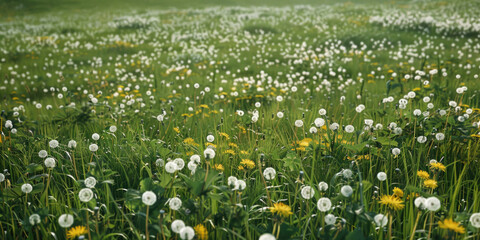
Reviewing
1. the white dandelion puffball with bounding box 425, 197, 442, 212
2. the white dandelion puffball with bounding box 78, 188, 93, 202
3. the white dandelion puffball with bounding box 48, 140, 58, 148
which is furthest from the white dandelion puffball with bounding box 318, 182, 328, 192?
the white dandelion puffball with bounding box 48, 140, 58, 148

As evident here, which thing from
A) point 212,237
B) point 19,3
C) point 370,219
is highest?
point 19,3

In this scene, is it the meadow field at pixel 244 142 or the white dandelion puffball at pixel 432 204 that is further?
the meadow field at pixel 244 142

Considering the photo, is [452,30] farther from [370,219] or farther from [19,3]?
[19,3]

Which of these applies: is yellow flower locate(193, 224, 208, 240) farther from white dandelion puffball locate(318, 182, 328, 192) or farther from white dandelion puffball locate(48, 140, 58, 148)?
white dandelion puffball locate(48, 140, 58, 148)

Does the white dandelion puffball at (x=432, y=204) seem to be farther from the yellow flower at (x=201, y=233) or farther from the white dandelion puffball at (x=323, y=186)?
the yellow flower at (x=201, y=233)

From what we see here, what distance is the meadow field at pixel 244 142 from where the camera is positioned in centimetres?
168

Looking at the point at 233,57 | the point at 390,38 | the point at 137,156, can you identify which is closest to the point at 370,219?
the point at 137,156

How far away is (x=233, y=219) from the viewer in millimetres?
1523

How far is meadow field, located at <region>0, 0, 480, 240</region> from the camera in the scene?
1.68 m

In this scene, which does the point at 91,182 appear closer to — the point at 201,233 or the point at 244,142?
the point at 201,233

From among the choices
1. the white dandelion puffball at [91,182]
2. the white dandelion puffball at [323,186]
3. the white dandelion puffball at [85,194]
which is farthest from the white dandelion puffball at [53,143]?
the white dandelion puffball at [323,186]

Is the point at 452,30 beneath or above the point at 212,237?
above

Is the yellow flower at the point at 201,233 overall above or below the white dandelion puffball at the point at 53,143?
below

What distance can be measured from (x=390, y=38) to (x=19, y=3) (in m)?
44.6
